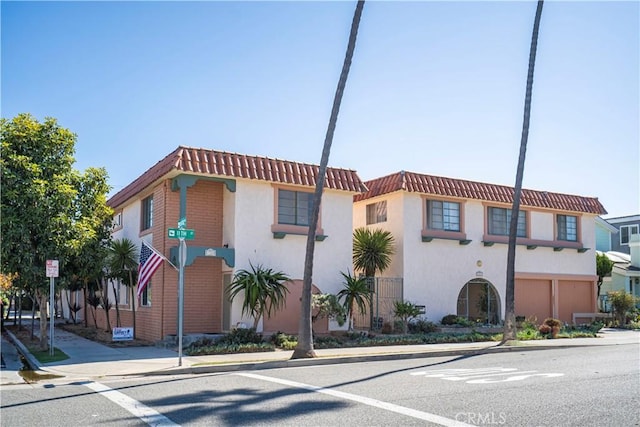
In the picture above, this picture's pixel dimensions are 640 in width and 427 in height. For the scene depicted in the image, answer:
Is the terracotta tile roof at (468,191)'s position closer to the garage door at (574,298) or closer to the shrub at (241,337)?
the garage door at (574,298)

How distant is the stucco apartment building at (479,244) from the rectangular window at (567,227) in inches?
1.8

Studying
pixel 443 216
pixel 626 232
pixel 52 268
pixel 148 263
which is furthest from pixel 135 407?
pixel 626 232

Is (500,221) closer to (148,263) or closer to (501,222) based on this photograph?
(501,222)

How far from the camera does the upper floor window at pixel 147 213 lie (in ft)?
76.9

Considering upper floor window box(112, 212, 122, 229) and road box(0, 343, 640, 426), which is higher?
upper floor window box(112, 212, 122, 229)

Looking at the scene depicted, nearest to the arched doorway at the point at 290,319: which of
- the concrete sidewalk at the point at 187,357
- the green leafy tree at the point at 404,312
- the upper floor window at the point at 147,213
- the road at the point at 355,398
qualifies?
the green leafy tree at the point at 404,312

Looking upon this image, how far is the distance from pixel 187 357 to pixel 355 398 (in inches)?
296

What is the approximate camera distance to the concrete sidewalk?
14.4 m

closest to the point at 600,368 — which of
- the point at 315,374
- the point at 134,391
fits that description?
the point at 315,374

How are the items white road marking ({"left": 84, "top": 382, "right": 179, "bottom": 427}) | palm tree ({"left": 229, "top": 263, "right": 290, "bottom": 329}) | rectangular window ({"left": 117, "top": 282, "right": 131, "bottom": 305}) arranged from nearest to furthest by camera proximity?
white road marking ({"left": 84, "top": 382, "right": 179, "bottom": 427}) < palm tree ({"left": 229, "top": 263, "right": 290, "bottom": 329}) < rectangular window ({"left": 117, "top": 282, "right": 131, "bottom": 305})

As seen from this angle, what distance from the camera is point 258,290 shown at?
1945 centimetres

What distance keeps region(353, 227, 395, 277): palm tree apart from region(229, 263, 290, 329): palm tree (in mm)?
4738

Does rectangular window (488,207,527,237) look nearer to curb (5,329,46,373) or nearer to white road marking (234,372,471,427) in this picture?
white road marking (234,372,471,427)

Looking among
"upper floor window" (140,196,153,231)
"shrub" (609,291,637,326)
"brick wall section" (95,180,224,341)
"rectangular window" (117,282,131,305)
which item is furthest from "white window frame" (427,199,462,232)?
"rectangular window" (117,282,131,305)
